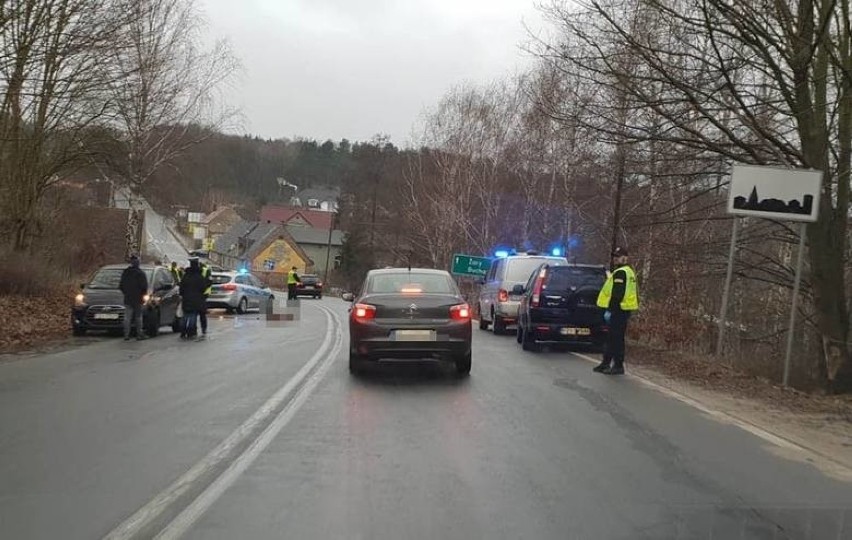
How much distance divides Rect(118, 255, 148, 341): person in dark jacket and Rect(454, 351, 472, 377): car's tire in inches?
312

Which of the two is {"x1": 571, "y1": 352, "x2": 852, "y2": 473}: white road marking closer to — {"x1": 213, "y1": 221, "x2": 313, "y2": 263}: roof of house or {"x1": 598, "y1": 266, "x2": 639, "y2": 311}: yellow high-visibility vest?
{"x1": 598, "y1": 266, "x2": 639, "y2": 311}: yellow high-visibility vest

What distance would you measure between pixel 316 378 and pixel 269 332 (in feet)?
30.3

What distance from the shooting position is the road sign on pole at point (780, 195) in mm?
11367

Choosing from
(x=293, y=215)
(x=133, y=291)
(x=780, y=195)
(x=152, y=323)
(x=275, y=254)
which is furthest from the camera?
(x=293, y=215)

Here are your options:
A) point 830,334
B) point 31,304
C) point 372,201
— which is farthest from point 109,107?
point 372,201

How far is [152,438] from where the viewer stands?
7227mm

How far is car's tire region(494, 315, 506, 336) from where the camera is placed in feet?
67.1

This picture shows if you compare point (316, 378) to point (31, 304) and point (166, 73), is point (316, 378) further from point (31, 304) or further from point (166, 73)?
point (166, 73)

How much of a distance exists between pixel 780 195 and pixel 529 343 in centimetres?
607

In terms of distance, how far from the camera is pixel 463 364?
11.7 m

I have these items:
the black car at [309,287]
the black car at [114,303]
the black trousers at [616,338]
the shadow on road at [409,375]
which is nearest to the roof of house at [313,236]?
the black car at [309,287]

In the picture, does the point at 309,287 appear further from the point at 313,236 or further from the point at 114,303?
the point at 313,236

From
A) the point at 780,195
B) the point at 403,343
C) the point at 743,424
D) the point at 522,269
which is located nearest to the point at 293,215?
the point at 522,269

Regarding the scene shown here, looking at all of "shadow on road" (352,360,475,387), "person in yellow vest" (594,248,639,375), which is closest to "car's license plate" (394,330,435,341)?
"shadow on road" (352,360,475,387)
